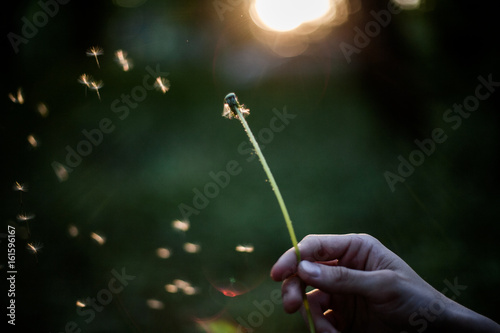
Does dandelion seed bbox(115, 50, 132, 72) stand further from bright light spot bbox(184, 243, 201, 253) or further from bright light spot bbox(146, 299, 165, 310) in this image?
bright light spot bbox(146, 299, 165, 310)

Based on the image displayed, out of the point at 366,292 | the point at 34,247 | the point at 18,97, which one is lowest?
the point at 366,292

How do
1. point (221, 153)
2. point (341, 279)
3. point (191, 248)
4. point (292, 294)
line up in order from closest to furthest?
1. point (341, 279)
2. point (292, 294)
3. point (191, 248)
4. point (221, 153)

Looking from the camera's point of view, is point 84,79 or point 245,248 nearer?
point 245,248

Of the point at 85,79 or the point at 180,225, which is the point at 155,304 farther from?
the point at 85,79

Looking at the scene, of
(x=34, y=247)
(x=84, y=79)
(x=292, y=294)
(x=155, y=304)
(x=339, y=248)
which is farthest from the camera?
(x=84, y=79)

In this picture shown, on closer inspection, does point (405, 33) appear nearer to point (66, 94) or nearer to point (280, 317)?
point (280, 317)

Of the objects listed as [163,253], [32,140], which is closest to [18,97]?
[32,140]

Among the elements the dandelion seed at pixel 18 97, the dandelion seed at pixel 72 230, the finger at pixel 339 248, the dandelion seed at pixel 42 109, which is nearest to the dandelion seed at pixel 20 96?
the dandelion seed at pixel 18 97
